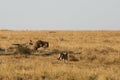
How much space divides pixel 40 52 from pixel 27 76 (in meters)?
10.1

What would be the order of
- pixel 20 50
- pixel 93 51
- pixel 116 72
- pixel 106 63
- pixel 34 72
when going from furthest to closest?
pixel 93 51, pixel 20 50, pixel 106 63, pixel 116 72, pixel 34 72

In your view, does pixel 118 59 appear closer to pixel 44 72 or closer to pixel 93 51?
pixel 93 51

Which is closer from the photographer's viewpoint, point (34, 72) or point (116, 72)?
point (34, 72)

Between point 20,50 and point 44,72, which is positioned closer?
point 44,72

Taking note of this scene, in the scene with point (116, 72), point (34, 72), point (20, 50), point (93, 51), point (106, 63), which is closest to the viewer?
point (34, 72)

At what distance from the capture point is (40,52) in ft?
77.4

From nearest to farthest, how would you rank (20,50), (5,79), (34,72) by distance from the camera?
(5,79)
(34,72)
(20,50)

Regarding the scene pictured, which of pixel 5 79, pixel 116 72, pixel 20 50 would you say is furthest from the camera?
pixel 20 50

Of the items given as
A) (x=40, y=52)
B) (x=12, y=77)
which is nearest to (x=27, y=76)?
(x=12, y=77)

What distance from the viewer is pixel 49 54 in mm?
22516

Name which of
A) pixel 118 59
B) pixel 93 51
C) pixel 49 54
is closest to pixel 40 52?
pixel 49 54

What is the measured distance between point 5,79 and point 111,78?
144 inches

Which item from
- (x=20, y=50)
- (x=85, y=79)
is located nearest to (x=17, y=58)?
(x=20, y=50)

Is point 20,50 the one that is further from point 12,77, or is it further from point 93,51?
point 12,77
